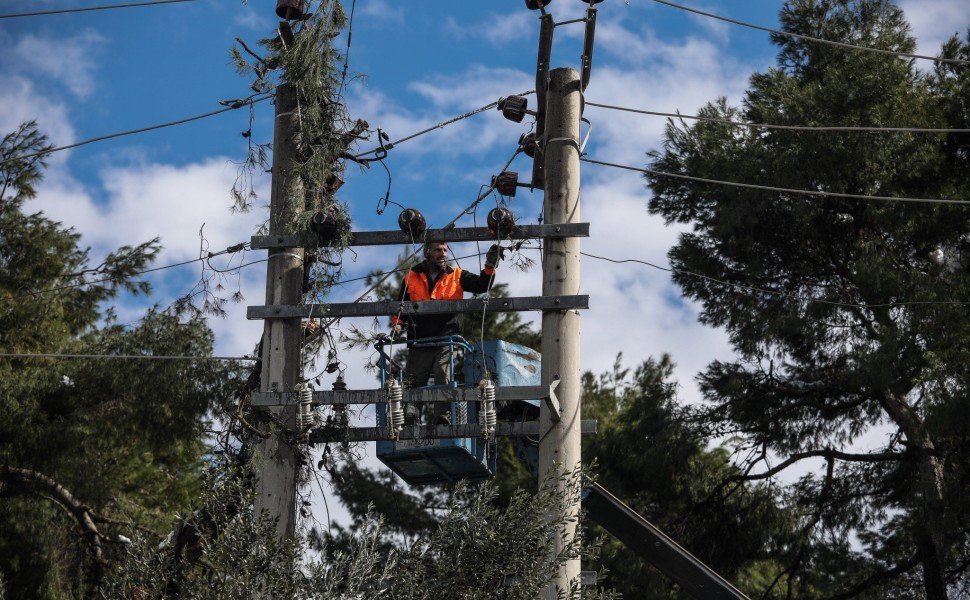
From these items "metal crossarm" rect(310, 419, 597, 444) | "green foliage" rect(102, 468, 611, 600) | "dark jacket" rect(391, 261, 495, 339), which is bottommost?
"green foliage" rect(102, 468, 611, 600)

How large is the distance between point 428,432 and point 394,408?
0.33 meters

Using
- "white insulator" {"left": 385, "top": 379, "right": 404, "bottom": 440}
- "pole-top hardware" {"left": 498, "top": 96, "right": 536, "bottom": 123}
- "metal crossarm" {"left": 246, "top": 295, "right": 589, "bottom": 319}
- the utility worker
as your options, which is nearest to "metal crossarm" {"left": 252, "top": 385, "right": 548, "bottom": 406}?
"white insulator" {"left": 385, "top": 379, "right": 404, "bottom": 440}

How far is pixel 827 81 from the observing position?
66.3 feet

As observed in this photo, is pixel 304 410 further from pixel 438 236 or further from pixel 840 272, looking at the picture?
pixel 840 272

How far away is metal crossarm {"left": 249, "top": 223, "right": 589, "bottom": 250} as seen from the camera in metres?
10.4

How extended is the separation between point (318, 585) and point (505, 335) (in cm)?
2027

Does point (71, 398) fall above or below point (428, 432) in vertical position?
above

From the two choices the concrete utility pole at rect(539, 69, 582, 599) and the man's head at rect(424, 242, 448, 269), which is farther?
the man's head at rect(424, 242, 448, 269)

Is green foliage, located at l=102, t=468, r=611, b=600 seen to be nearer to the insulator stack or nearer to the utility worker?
the insulator stack

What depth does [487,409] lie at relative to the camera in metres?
9.93

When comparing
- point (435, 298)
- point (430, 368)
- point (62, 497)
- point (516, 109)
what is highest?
point (516, 109)

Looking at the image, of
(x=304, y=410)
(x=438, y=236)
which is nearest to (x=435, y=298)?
(x=438, y=236)

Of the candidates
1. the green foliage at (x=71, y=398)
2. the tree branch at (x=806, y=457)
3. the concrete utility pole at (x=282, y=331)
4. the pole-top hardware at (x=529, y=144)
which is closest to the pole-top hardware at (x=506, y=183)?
the pole-top hardware at (x=529, y=144)

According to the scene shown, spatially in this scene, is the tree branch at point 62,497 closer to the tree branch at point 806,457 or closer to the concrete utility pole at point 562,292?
the tree branch at point 806,457
